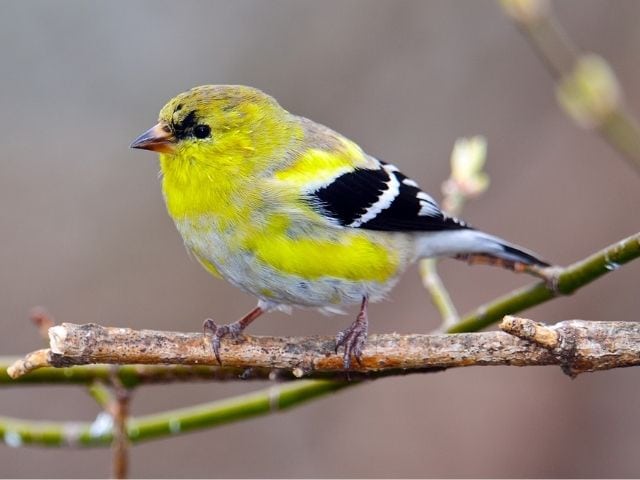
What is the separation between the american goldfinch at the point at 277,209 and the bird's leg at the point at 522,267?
1cm

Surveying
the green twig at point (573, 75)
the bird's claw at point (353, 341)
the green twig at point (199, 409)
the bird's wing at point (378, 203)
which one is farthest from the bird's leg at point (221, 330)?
the green twig at point (573, 75)

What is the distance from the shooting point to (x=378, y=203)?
442 centimetres

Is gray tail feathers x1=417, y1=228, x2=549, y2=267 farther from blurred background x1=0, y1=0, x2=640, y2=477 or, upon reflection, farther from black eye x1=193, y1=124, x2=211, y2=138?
blurred background x1=0, y1=0, x2=640, y2=477

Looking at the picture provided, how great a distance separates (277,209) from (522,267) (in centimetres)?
106

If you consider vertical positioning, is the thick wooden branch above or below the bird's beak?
below

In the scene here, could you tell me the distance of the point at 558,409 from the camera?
22.9 feet

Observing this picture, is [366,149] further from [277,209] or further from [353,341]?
[353,341]

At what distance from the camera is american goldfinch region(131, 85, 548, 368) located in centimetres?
388

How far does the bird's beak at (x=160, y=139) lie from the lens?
13.1 ft

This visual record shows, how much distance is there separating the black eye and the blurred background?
365 centimetres

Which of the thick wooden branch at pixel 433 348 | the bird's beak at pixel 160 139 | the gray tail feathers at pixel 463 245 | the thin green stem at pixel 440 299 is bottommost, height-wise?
the thick wooden branch at pixel 433 348

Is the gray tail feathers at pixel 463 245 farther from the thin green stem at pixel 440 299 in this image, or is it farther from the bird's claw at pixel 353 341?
the bird's claw at pixel 353 341

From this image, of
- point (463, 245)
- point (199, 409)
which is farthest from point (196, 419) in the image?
point (463, 245)

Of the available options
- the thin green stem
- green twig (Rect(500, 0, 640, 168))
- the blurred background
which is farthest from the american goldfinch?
the blurred background
